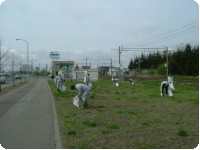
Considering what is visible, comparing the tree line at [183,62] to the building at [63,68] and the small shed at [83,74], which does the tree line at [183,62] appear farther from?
the building at [63,68]

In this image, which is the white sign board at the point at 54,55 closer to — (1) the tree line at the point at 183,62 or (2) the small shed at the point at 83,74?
(2) the small shed at the point at 83,74

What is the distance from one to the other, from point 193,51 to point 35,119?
72.3 meters

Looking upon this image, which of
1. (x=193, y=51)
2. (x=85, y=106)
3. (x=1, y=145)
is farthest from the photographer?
(x=193, y=51)

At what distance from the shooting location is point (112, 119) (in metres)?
12.5

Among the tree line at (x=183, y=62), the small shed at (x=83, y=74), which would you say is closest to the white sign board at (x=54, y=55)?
the small shed at (x=83, y=74)

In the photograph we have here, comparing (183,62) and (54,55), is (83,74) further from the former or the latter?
(183,62)

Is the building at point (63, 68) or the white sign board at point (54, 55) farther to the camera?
the building at point (63, 68)

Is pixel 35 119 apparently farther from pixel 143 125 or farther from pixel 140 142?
pixel 140 142

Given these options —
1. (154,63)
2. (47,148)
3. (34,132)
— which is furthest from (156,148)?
(154,63)

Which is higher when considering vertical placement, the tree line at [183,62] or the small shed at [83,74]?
the tree line at [183,62]

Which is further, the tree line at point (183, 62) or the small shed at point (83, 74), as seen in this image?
the tree line at point (183, 62)

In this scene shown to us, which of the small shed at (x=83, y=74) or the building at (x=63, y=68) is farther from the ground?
the building at (x=63, y=68)

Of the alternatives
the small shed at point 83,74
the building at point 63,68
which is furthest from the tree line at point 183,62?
the building at point 63,68

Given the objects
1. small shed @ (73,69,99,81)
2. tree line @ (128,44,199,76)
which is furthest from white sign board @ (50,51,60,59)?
tree line @ (128,44,199,76)
